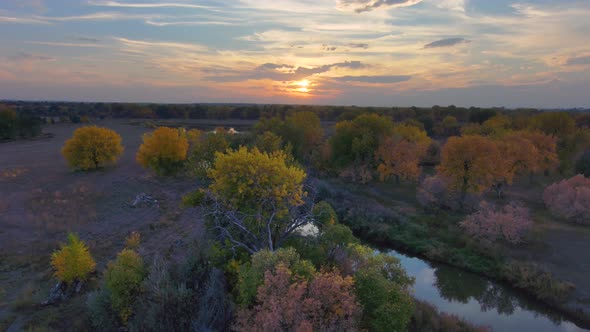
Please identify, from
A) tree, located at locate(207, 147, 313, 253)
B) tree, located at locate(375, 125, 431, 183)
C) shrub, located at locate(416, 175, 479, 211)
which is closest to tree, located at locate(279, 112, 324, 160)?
tree, located at locate(375, 125, 431, 183)

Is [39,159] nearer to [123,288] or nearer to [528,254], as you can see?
[123,288]

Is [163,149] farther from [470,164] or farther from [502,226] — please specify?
[502,226]

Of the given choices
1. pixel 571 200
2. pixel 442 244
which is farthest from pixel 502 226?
pixel 571 200

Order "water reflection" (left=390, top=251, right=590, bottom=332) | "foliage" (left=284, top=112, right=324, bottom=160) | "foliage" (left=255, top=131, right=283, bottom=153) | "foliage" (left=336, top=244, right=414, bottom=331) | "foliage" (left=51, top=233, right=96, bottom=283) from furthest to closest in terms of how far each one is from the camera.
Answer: "foliage" (left=284, top=112, right=324, bottom=160) < "foliage" (left=255, top=131, right=283, bottom=153) < "water reflection" (left=390, top=251, right=590, bottom=332) < "foliage" (left=51, top=233, right=96, bottom=283) < "foliage" (left=336, top=244, right=414, bottom=331)

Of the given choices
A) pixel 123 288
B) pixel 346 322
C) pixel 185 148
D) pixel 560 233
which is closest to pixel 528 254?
pixel 560 233

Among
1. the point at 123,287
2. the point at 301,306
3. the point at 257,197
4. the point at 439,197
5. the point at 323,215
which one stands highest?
the point at 257,197

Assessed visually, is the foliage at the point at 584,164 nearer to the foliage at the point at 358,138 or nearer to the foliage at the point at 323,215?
the foliage at the point at 358,138

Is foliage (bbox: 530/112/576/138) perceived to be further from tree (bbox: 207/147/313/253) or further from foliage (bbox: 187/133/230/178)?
tree (bbox: 207/147/313/253)
